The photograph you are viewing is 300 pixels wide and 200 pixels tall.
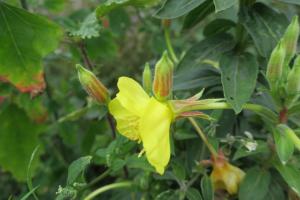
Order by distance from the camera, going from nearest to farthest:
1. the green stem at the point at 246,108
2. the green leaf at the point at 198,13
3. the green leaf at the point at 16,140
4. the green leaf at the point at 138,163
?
the green stem at the point at 246,108, the green leaf at the point at 138,163, the green leaf at the point at 198,13, the green leaf at the point at 16,140

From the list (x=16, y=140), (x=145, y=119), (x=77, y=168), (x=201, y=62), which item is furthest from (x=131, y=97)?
(x=16, y=140)

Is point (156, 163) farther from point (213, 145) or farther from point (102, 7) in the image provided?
point (102, 7)

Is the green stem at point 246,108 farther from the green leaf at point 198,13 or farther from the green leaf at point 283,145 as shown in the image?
the green leaf at point 198,13

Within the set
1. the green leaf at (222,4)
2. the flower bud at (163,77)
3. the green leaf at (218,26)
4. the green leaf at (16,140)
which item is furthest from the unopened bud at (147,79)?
the green leaf at (16,140)

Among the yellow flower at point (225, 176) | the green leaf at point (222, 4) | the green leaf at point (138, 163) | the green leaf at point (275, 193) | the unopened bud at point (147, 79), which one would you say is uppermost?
the green leaf at point (222, 4)

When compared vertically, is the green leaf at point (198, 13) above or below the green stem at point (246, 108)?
above

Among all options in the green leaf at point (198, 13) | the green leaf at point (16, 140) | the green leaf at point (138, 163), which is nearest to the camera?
the green leaf at point (138, 163)

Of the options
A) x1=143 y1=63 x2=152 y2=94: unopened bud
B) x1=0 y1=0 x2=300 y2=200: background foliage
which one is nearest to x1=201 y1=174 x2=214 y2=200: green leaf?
x1=0 y1=0 x2=300 y2=200: background foliage

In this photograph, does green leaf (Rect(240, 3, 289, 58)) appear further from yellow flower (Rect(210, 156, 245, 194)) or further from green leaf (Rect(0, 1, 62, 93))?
green leaf (Rect(0, 1, 62, 93))
